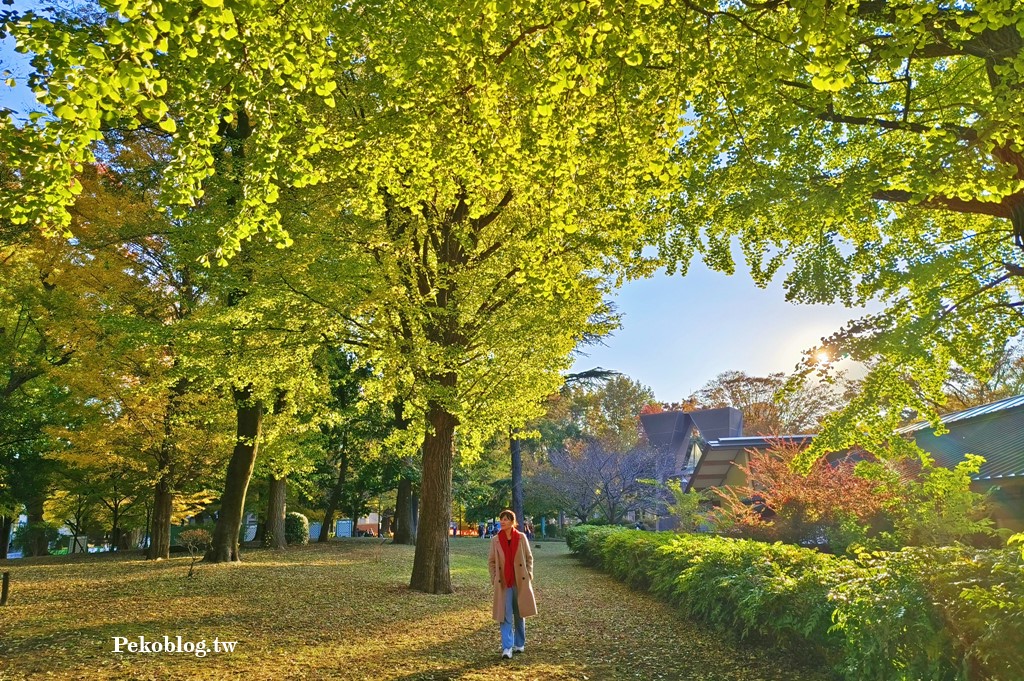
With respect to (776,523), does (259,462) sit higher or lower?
higher

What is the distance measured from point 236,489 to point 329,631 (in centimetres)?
800

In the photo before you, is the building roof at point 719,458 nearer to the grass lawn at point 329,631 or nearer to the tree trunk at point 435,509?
the grass lawn at point 329,631

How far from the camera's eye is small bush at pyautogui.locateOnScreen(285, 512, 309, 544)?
82.4 feet

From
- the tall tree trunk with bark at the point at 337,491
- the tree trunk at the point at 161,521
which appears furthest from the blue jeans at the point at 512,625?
the tall tree trunk with bark at the point at 337,491

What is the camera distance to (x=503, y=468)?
35.8 meters

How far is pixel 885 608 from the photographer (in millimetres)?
5238

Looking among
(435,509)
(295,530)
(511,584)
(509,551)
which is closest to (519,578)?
(511,584)

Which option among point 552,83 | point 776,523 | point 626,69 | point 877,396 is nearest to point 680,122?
point 626,69

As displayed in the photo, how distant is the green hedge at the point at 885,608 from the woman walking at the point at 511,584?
2781 millimetres

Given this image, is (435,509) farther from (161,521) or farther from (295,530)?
(295,530)

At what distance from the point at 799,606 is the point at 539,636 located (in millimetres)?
3625

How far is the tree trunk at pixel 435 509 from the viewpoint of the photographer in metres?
12.3

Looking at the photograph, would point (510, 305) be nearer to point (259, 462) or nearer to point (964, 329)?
point (964, 329)

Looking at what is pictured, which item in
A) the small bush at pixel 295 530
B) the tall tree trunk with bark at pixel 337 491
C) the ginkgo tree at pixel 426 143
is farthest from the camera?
the tall tree trunk with bark at pixel 337 491
